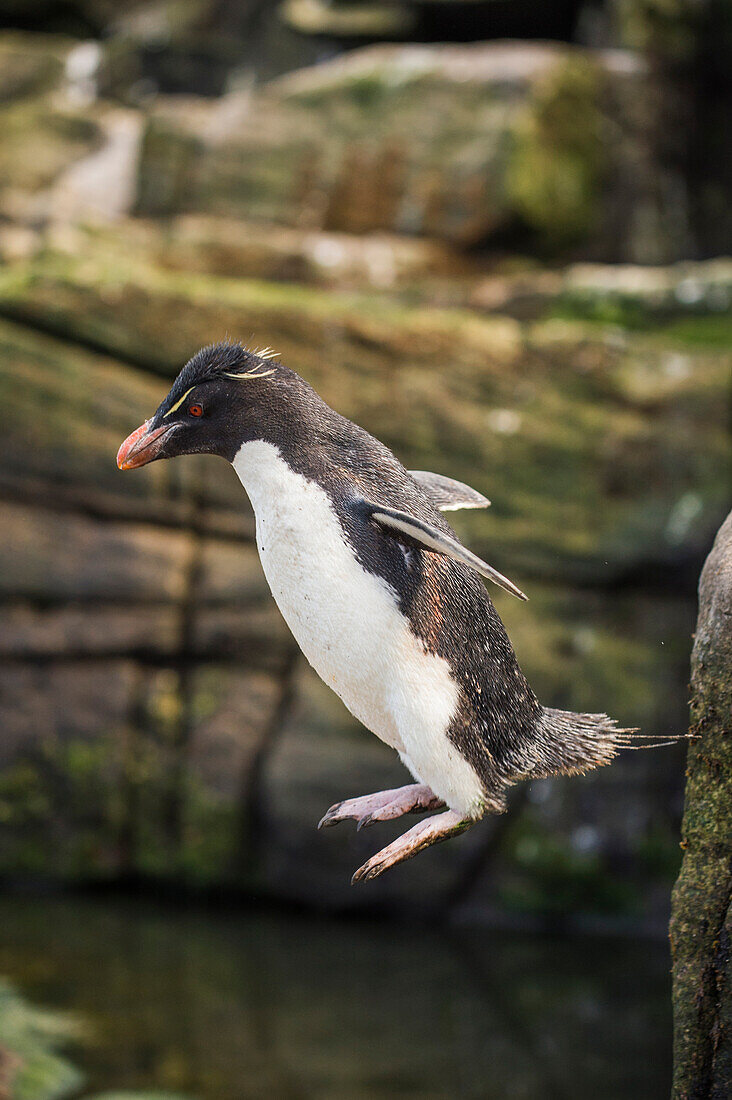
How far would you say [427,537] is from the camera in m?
1.54

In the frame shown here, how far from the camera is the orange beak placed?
5.39 feet

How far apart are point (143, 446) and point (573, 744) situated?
2.75ft

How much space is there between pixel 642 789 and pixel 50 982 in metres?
3.35

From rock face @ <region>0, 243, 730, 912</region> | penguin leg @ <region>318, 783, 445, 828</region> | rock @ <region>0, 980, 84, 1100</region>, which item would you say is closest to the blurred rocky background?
rock face @ <region>0, 243, 730, 912</region>

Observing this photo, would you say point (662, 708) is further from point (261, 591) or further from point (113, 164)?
point (113, 164)

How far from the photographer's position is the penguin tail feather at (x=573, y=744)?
5.81 ft

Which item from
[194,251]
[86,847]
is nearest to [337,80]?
[194,251]

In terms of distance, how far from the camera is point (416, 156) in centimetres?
805

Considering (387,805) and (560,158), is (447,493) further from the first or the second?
(560,158)

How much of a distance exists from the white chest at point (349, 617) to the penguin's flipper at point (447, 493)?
313mm

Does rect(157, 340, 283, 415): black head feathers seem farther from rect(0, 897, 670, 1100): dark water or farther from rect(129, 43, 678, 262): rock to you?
rect(129, 43, 678, 262): rock

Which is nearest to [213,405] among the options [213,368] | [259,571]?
[213,368]

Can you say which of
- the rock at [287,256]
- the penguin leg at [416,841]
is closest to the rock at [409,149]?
the rock at [287,256]

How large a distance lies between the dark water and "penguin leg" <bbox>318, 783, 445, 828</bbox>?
3.75 meters
